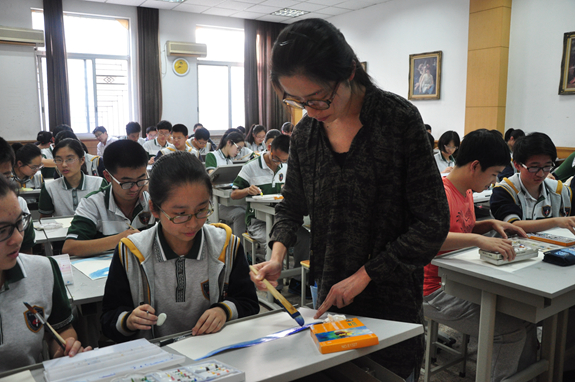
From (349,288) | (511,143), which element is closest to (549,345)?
(349,288)

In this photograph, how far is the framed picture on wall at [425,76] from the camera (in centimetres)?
727

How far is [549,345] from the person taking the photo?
193 centimetres

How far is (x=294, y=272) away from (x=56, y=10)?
7073 mm

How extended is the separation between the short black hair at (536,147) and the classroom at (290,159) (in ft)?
0.04

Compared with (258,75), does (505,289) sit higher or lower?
lower

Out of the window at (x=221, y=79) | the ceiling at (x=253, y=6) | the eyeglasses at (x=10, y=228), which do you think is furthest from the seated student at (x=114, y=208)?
the window at (x=221, y=79)

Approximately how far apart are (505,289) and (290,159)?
95 centimetres

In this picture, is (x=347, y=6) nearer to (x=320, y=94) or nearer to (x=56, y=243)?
(x=56, y=243)

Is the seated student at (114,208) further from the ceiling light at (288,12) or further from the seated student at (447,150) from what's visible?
the ceiling light at (288,12)

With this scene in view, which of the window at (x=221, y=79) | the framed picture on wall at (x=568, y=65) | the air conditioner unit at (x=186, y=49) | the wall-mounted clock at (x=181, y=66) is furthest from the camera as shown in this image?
the window at (x=221, y=79)

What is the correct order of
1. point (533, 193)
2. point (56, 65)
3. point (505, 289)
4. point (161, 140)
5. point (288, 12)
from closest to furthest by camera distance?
point (505, 289), point (533, 193), point (161, 140), point (56, 65), point (288, 12)

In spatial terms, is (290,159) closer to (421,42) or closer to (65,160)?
(65,160)

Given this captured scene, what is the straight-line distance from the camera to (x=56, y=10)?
297 inches

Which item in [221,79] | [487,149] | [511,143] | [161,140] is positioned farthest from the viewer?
[221,79]
